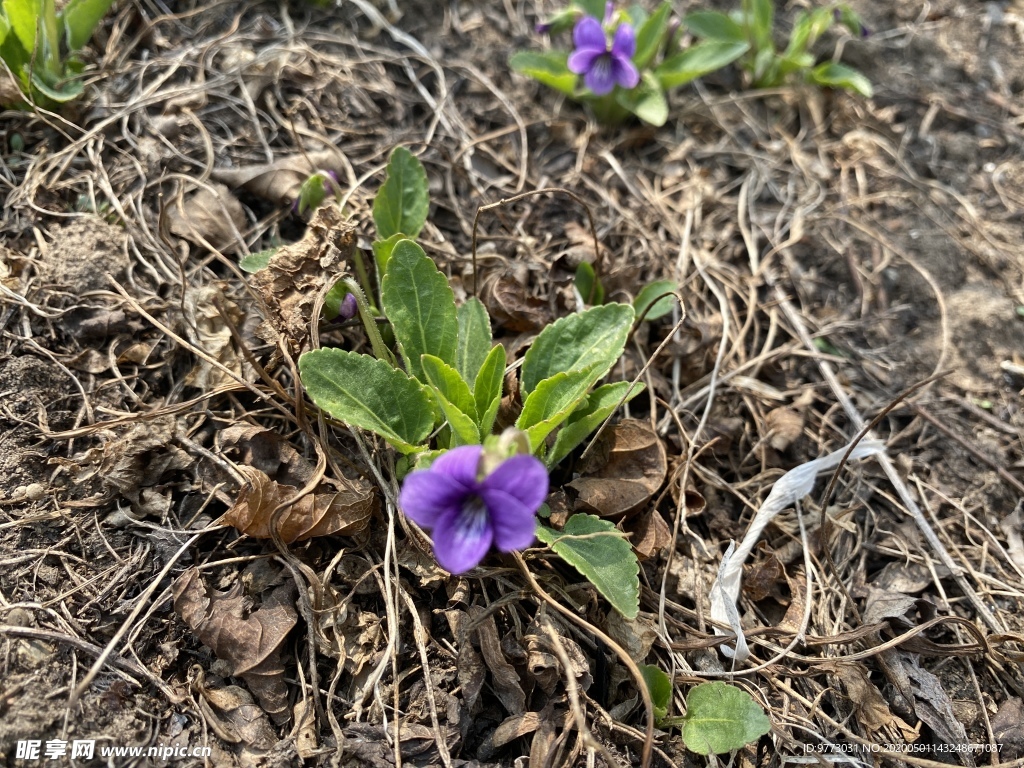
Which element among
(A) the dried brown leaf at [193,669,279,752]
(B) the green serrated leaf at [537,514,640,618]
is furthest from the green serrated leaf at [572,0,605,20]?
(A) the dried brown leaf at [193,669,279,752]

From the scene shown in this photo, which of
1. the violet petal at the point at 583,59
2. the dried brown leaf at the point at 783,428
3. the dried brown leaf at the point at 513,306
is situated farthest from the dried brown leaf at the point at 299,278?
the dried brown leaf at the point at 783,428

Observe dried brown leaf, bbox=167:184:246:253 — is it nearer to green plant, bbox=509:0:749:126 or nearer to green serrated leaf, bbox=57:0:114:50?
green serrated leaf, bbox=57:0:114:50

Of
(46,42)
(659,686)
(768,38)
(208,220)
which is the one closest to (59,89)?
(46,42)

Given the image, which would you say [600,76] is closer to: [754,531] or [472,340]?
[472,340]

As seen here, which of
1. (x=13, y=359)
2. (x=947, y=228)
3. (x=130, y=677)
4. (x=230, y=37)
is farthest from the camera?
(x=947, y=228)

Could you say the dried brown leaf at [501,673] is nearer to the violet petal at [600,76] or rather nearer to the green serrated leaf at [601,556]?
the green serrated leaf at [601,556]

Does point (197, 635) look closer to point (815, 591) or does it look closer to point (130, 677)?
point (130, 677)

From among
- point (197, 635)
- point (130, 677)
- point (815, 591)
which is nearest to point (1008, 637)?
point (815, 591)
